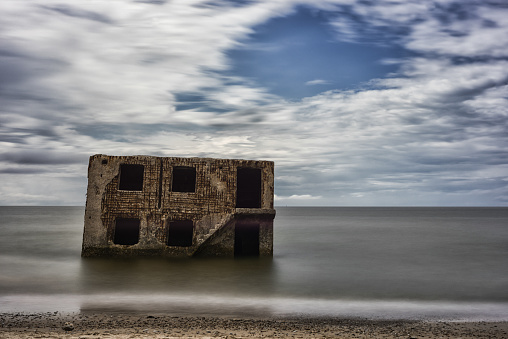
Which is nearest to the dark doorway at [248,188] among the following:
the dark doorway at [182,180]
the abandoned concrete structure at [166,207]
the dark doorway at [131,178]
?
the dark doorway at [182,180]

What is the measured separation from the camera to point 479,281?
56.9 feet

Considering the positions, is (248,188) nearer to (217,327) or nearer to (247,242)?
(247,242)

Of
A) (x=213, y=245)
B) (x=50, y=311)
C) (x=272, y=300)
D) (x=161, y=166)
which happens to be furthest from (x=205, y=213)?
(x=50, y=311)

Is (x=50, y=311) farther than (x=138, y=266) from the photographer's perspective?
No

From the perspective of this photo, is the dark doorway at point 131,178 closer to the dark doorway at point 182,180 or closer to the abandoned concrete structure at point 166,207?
the dark doorway at point 182,180

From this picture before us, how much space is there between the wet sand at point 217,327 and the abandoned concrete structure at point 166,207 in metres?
7.42

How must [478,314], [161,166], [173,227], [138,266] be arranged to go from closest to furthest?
[478,314] < [138,266] < [161,166] < [173,227]

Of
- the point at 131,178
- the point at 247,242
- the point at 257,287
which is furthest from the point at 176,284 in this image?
the point at 131,178

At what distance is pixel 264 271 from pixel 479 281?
Answer: 8058 mm

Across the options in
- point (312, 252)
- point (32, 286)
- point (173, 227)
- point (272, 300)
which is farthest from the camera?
point (312, 252)

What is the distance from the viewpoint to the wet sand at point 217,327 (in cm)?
882

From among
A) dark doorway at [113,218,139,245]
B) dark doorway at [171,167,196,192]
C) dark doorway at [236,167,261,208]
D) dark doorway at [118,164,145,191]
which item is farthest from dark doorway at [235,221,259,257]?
dark doorway at [118,164,145,191]

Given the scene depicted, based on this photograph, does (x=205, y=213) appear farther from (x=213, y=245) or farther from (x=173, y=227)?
(x=173, y=227)

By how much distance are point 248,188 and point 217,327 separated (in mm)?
12417
